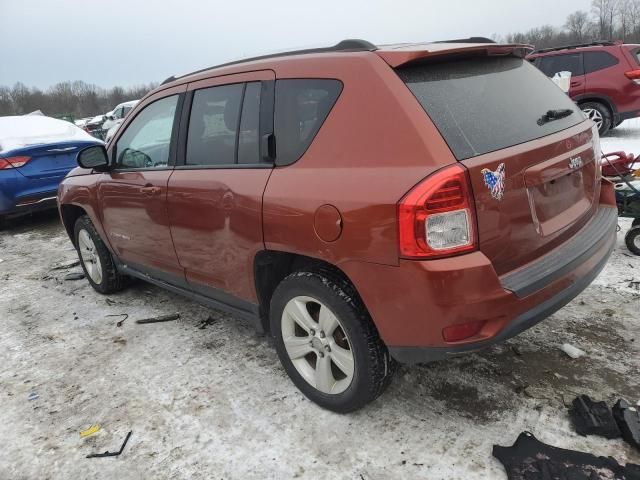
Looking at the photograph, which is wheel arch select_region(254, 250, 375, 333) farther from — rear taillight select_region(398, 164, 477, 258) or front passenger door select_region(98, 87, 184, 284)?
front passenger door select_region(98, 87, 184, 284)

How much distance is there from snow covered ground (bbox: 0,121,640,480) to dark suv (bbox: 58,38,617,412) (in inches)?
11.7

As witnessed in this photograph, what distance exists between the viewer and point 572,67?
32.5ft

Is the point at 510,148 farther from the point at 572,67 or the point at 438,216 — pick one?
the point at 572,67

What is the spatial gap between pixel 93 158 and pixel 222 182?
5.14 feet

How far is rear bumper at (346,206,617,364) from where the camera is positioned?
2.04 m

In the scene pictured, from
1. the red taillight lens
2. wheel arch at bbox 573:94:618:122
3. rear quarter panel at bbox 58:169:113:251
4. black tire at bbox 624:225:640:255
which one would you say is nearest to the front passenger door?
rear quarter panel at bbox 58:169:113:251

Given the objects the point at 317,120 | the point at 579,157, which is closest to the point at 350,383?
the point at 317,120

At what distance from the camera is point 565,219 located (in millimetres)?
2504

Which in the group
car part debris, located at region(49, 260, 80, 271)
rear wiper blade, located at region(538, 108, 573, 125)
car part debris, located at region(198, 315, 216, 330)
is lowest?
car part debris, located at region(198, 315, 216, 330)

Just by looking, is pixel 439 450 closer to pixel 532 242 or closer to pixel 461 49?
pixel 532 242

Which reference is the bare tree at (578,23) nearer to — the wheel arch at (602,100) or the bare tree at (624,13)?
the bare tree at (624,13)

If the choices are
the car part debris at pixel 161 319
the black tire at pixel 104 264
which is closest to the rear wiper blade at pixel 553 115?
the car part debris at pixel 161 319

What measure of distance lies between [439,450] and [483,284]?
856 millimetres

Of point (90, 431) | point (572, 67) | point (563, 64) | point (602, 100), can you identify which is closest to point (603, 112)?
point (602, 100)
